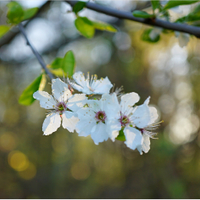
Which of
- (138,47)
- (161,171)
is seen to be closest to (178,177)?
(161,171)

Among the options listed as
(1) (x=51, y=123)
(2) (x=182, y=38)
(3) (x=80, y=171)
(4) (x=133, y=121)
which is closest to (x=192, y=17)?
(2) (x=182, y=38)

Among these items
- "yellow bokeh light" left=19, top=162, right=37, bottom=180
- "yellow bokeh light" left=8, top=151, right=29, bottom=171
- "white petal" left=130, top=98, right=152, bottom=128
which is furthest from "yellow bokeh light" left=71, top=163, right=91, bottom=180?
"white petal" left=130, top=98, right=152, bottom=128

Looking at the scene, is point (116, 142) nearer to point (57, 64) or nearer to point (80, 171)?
point (80, 171)

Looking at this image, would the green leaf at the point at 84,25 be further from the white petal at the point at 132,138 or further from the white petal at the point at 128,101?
the white petal at the point at 132,138

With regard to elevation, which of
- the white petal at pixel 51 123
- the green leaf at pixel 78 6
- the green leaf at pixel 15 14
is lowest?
the white petal at pixel 51 123

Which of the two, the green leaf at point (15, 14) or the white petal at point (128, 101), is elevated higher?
the green leaf at point (15, 14)

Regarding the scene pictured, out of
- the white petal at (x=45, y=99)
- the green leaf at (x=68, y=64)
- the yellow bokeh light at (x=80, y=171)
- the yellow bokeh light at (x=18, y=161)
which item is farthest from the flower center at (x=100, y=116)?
the yellow bokeh light at (x=80, y=171)
